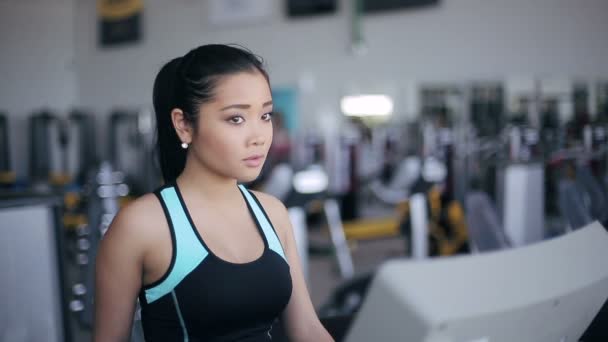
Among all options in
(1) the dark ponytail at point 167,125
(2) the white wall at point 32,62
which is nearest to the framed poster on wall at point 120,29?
(2) the white wall at point 32,62

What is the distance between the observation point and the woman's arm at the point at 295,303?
30.7 inches

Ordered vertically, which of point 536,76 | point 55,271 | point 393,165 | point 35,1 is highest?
point 35,1

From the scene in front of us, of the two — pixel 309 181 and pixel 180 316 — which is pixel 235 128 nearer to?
pixel 180 316

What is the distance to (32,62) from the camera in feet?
23.1

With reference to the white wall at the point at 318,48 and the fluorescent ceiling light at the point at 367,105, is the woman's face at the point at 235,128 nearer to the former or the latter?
the white wall at the point at 318,48

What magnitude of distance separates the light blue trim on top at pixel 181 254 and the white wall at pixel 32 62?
7.17 m

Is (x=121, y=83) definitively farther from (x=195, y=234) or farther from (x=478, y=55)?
(x=195, y=234)

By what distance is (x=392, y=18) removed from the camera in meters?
5.33

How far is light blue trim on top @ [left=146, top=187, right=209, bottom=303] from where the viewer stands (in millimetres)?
653

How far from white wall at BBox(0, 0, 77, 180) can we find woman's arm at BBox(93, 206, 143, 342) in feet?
23.5

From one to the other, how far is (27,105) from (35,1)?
4.45 ft

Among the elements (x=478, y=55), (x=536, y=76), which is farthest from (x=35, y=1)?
(x=536, y=76)

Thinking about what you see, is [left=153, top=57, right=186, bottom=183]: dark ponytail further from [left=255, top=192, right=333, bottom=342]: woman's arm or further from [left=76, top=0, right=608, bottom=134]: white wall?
[left=76, top=0, right=608, bottom=134]: white wall

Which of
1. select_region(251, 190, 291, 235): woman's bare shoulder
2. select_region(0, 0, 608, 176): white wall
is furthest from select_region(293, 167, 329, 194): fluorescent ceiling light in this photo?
select_region(251, 190, 291, 235): woman's bare shoulder
